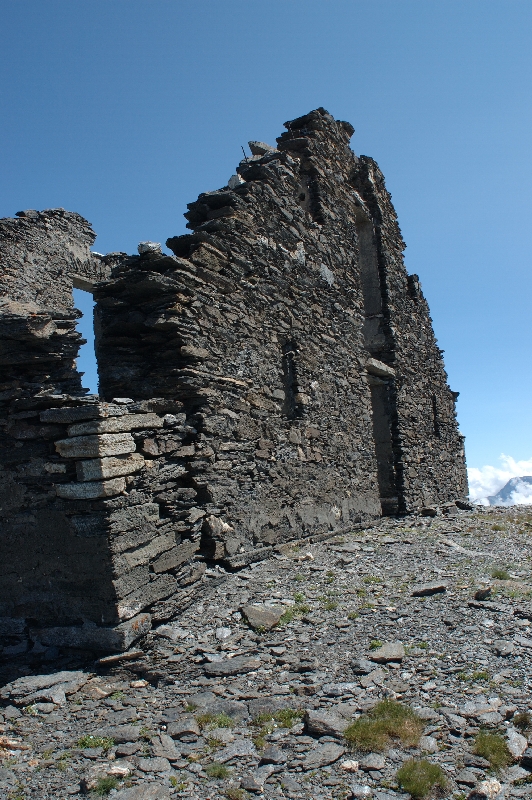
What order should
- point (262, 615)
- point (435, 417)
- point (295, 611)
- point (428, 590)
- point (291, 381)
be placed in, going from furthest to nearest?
point (435, 417) → point (291, 381) → point (428, 590) → point (295, 611) → point (262, 615)

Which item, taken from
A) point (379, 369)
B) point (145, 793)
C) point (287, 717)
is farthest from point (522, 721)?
point (379, 369)

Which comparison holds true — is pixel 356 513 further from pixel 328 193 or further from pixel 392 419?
pixel 328 193

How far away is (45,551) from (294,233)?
18.2 feet

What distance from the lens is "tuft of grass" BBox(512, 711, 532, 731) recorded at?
3320 mm

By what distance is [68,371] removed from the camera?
5.01 m

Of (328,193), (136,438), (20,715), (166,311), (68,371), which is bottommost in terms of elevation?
(20,715)

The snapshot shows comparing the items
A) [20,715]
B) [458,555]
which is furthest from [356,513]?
[20,715]

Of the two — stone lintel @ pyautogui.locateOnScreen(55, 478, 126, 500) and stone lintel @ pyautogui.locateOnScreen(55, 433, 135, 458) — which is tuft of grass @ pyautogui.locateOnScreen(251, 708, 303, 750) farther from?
stone lintel @ pyautogui.locateOnScreen(55, 433, 135, 458)

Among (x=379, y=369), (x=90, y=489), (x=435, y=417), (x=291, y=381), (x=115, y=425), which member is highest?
(x=379, y=369)

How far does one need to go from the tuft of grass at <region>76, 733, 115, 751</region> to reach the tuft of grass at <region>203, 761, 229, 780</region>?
62 cm

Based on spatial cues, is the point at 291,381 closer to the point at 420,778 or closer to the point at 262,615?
the point at 262,615

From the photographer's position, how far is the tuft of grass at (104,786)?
3.00 metres

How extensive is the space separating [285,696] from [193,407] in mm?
2879

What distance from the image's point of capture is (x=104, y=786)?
3016mm
